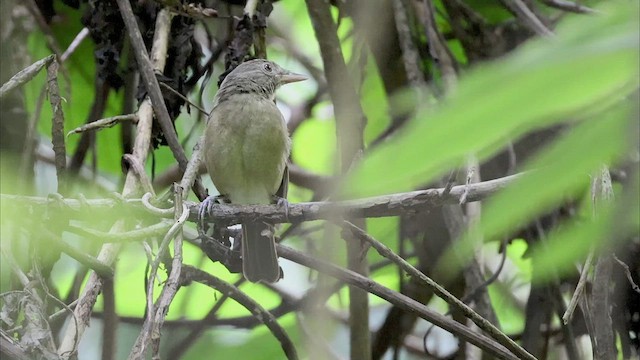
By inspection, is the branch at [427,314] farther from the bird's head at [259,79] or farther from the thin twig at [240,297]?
the bird's head at [259,79]

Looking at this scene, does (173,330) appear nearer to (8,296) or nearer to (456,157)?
(8,296)

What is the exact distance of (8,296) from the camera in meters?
2.09

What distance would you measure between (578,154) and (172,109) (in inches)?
106

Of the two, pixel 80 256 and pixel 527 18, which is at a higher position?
pixel 527 18

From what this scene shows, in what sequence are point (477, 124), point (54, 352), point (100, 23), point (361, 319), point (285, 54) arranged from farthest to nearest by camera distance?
point (285, 54), point (361, 319), point (100, 23), point (54, 352), point (477, 124)

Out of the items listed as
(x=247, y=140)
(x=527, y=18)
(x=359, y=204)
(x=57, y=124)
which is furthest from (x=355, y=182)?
(x=247, y=140)

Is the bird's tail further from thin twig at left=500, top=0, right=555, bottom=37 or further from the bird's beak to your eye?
thin twig at left=500, top=0, right=555, bottom=37

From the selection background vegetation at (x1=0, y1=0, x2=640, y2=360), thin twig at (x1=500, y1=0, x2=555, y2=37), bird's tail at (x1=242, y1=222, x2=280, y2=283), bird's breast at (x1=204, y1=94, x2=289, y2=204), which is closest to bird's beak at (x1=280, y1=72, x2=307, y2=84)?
background vegetation at (x1=0, y1=0, x2=640, y2=360)

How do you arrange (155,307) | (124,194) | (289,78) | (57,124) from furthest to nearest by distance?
(289,78) < (124,194) < (57,124) < (155,307)

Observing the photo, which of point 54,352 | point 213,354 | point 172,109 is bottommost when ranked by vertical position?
point 213,354

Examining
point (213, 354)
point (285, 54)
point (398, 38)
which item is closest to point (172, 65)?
point (398, 38)

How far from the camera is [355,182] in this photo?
585mm

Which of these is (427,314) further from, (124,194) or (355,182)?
(355,182)

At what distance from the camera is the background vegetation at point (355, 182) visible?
0.58m
